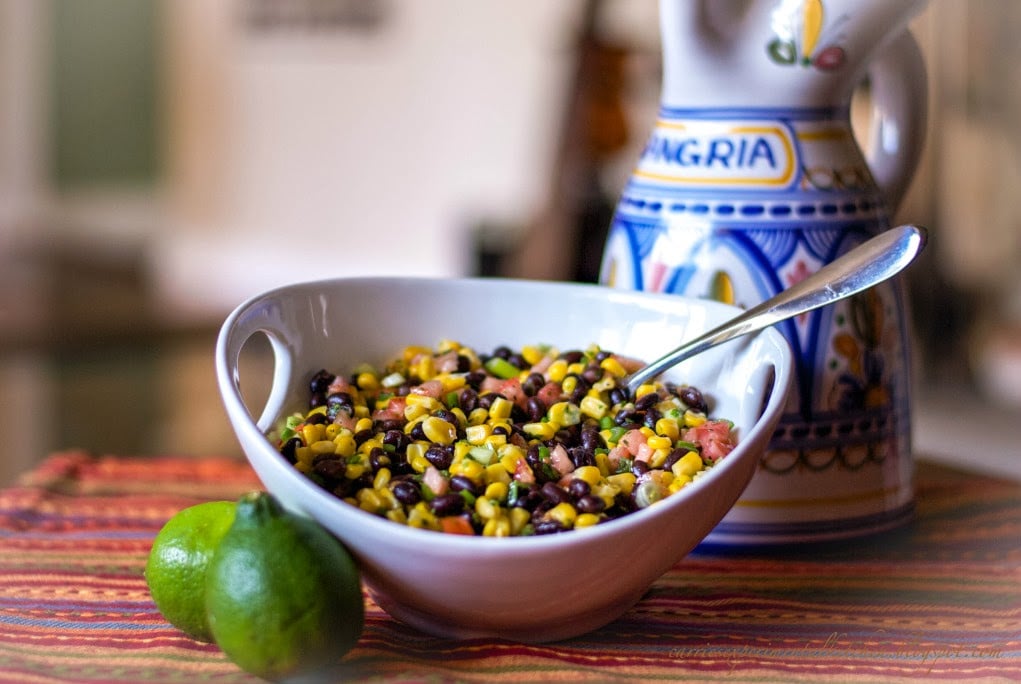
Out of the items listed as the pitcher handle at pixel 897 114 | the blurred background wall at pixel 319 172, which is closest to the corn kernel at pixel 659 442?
the pitcher handle at pixel 897 114

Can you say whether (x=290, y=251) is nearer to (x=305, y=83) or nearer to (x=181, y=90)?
(x=305, y=83)

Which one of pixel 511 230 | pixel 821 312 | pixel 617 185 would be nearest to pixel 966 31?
pixel 617 185

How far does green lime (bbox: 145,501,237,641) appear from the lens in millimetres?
740

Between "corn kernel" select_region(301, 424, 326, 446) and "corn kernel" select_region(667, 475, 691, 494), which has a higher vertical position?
"corn kernel" select_region(667, 475, 691, 494)

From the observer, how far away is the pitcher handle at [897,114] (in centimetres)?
110

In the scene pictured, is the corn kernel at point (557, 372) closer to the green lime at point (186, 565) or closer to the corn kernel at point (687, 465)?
the corn kernel at point (687, 465)

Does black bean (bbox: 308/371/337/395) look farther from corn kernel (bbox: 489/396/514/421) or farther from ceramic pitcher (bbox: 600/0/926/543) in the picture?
ceramic pitcher (bbox: 600/0/926/543)

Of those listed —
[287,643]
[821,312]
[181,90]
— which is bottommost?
[181,90]

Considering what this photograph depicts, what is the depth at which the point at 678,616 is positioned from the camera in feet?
2.73

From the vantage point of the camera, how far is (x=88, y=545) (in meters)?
1.00

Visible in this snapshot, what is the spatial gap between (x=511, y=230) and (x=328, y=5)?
93.2 inches

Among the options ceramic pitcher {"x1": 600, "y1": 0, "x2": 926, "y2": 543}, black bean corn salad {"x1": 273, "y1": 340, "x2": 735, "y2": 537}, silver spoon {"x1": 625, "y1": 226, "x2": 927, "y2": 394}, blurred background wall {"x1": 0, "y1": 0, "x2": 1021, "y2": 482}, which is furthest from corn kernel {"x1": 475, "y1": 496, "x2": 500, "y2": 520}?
blurred background wall {"x1": 0, "y1": 0, "x2": 1021, "y2": 482}

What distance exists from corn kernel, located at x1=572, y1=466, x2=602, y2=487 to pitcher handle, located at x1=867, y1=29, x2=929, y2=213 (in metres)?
0.53

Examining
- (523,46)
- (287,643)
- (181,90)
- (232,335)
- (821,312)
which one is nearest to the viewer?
(287,643)
